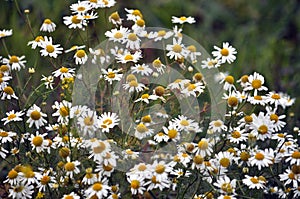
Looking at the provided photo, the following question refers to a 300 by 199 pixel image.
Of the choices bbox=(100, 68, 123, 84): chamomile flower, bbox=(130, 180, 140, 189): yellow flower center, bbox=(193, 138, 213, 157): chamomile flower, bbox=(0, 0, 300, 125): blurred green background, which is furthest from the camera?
bbox=(0, 0, 300, 125): blurred green background

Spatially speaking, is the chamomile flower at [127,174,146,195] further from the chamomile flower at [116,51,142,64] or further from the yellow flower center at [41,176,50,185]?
the chamomile flower at [116,51,142,64]

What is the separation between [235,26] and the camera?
341 centimetres

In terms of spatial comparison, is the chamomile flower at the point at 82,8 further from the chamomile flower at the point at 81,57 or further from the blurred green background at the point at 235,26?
the blurred green background at the point at 235,26

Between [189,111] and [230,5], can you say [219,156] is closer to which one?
[189,111]

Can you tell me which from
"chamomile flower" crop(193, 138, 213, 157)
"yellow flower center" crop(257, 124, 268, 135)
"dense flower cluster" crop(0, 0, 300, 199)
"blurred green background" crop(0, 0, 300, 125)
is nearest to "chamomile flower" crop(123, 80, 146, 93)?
"dense flower cluster" crop(0, 0, 300, 199)

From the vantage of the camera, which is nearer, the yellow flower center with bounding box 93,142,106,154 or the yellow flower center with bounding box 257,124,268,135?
the yellow flower center with bounding box 93,142,106,154

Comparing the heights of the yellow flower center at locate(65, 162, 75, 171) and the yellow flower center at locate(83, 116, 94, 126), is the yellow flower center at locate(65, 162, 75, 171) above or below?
below

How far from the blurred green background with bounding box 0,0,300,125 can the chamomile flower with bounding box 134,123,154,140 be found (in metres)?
0.94

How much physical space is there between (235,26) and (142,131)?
2.13 meters

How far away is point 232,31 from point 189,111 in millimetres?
1782

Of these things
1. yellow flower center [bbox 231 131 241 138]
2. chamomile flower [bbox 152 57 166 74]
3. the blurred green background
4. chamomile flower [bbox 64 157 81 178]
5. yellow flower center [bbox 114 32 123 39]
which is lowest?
chamomile flower [bbox 64 157 81 178]

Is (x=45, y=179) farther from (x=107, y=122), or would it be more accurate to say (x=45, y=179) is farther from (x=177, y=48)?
(x=177, y=48)

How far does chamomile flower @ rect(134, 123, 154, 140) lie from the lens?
141 cm

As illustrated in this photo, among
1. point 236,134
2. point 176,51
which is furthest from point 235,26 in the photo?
A: point 236,134
